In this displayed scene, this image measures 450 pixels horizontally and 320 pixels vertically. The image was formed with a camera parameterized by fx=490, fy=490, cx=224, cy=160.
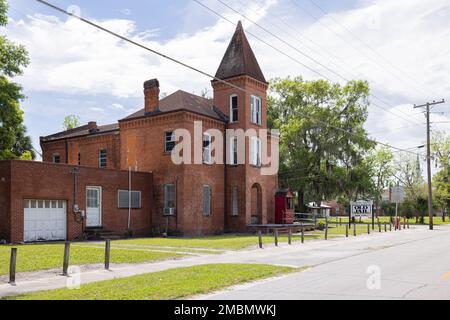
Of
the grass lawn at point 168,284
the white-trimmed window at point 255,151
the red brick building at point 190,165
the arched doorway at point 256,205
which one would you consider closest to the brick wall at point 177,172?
Result: the red brick building at point 190,165

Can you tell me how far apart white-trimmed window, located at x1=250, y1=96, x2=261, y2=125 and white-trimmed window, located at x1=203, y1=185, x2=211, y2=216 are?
618 cm

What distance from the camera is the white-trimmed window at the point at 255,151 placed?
3494 cm

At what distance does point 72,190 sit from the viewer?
26922mm

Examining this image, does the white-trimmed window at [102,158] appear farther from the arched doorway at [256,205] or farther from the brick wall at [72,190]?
the arched doorway at [256,205]

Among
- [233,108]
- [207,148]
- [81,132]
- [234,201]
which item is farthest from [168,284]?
[81,132]

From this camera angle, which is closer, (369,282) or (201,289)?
(201,289)

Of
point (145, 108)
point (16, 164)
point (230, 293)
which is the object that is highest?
point (145, 108)

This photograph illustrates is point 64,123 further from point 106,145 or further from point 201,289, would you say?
point 201,289

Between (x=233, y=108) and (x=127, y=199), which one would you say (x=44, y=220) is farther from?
(x=233, y=108)

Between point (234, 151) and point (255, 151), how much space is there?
1691mm

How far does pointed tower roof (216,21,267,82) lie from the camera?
114ft
